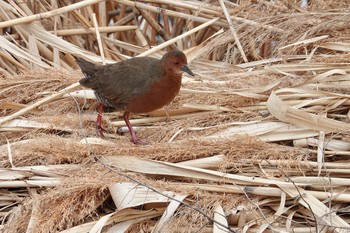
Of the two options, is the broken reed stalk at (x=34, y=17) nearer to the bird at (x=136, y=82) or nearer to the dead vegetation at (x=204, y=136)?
the dead vegetation at (x=204, y=136)

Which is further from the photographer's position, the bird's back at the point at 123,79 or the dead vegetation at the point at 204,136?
the bird's back at the point at 123,79

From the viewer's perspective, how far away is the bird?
3971 millimetres

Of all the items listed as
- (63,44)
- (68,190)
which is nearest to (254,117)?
(68,190)

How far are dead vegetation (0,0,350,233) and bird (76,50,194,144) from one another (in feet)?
0.31

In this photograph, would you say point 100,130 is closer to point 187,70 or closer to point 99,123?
point 99,123

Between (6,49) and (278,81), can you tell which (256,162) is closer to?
(278,81)

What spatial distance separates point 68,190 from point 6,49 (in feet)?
5.15

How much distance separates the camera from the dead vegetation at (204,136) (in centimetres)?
311

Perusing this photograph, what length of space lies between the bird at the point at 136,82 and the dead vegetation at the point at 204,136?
0.31 feet

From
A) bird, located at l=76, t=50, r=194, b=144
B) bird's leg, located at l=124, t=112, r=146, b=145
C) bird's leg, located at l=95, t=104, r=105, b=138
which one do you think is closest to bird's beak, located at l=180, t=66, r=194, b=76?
bird, located at l=76, t=50, r=194, b=144

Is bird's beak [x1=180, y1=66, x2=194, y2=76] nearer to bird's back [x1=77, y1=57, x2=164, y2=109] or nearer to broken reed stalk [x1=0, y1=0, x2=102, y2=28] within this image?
bird's back [x1=77, y1=57, x2=164, y2=109]

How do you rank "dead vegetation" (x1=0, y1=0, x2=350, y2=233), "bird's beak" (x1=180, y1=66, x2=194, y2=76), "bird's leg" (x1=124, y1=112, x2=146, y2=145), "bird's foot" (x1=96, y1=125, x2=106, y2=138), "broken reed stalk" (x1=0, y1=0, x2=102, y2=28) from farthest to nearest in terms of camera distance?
"broken reed stalk" (x1=0, y1=0, x2=102, y2=28), "bird's beak" (x1=180, y1=66, x2=194, y2=76), "bird's foot" (x1=96, y1=125, x2=106, y2=138), "bird's leg" (x1=124, y1=112, x2=146, y2=145), "dead vegetation" (x1=0, y1=0, x2=350, y2=233)

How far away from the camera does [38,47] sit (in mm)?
4914

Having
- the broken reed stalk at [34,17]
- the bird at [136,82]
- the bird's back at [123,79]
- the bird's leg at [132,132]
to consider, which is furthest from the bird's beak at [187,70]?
the broken reed stalk at [34,17]
